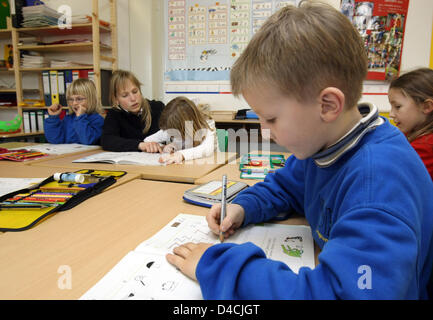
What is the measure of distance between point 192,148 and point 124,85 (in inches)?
31.4

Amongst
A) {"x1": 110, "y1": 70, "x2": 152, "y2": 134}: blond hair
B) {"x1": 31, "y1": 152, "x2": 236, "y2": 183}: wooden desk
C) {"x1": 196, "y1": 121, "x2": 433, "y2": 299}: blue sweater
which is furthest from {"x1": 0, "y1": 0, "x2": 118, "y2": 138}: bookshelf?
{"x1": 196, "y1": 121, "x2": 433, "y2": 299}: blue sweater

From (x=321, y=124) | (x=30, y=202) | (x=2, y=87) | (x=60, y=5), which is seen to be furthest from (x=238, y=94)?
(x=2, y=87)

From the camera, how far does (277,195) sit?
0.82 m

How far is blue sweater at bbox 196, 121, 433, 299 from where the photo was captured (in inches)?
15.4

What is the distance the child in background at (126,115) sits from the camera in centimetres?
198

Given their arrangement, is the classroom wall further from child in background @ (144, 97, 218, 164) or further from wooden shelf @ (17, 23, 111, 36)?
child in background @ (144, 97, 218, 164)

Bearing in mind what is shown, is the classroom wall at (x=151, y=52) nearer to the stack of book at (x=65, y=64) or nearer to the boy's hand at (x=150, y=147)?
the stack of book at (x=65, y=64)

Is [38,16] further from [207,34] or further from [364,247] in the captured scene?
[364,247]

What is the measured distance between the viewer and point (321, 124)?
1.74ft

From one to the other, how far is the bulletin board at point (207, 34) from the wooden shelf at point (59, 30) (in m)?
0.76

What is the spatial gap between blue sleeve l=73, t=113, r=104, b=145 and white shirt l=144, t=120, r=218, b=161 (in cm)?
44

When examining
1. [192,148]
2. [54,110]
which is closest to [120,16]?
[54,110]

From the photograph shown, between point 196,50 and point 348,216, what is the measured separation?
10.8 feet

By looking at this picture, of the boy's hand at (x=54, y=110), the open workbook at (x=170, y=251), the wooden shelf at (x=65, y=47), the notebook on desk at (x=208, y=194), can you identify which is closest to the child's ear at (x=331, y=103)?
the open workbook at (x=170, y=251)
